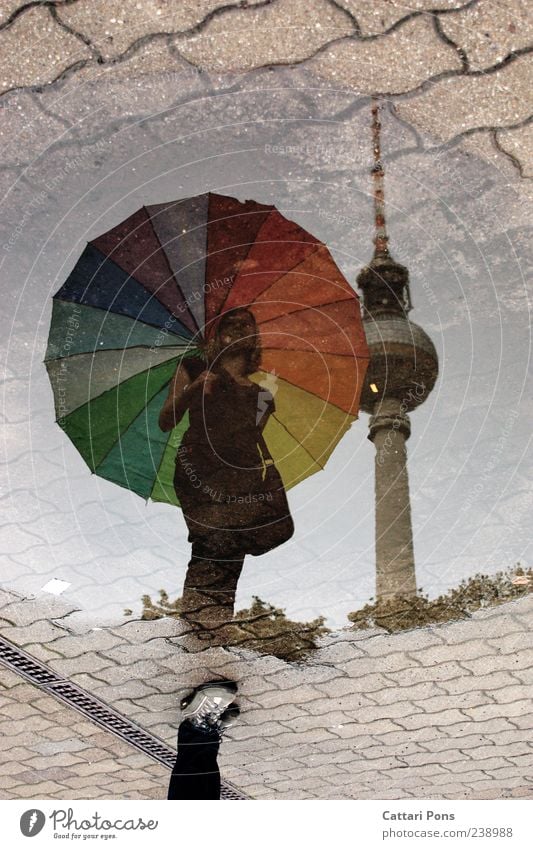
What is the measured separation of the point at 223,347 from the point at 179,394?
0.09 metres

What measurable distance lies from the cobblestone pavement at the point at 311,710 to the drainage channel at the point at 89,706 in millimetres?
17

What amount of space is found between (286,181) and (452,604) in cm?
67

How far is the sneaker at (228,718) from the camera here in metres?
1.25

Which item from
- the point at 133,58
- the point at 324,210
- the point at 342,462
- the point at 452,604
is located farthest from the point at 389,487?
the point at 133,58

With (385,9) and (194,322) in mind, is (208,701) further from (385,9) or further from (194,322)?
(385,9)

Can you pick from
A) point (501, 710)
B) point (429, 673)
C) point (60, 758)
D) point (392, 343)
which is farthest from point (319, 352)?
point (60, 758)

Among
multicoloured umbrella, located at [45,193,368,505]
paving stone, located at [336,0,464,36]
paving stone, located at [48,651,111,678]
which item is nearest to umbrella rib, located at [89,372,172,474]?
multicoloured umbrella, located at [45,193,368,505]

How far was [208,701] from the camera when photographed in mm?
1229

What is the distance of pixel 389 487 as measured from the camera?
1.04 m

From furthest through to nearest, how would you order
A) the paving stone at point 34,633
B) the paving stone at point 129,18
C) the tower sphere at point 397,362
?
the paving stone at point 34,633
the tower sphere at point 397,362
the paving stone at point 129,18

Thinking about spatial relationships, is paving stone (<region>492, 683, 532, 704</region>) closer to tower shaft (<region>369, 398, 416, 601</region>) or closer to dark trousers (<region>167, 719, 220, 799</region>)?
tower shaft (<region>369, 398, 416, 601</region>)

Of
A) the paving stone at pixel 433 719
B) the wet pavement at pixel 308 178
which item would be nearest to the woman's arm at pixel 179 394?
the wet pavement at pixel 308 178
